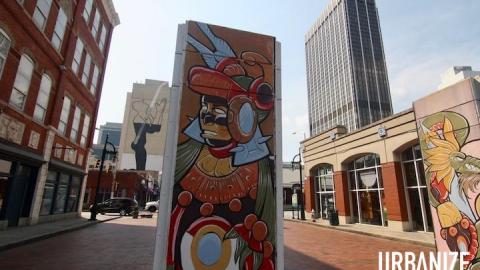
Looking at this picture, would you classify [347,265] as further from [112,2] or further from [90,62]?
[112,2]

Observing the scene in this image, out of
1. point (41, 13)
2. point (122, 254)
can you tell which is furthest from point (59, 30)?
point (122, 254)

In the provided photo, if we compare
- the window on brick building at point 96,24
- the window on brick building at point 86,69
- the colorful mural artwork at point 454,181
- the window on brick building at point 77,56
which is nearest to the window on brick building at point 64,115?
the window on brick building at point 77,56

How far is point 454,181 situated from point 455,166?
1.07ft

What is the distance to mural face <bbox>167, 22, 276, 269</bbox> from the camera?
497 centimetres

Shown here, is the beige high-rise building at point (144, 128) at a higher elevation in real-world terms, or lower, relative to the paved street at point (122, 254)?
higher

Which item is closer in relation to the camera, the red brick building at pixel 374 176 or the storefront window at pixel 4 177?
the storefront window at pixel 4 177

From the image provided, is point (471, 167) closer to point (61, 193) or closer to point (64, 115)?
point (64, 115)

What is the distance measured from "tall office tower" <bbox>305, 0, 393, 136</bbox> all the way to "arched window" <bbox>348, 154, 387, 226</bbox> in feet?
376

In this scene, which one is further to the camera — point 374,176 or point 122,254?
point 374,176

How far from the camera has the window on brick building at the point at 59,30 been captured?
17.4 m

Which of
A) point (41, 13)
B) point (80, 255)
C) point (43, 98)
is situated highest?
point (41, 13)

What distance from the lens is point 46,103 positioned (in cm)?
1689

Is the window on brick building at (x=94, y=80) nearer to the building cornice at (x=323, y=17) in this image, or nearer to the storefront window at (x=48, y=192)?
the storefront window at (x=48, y=192)

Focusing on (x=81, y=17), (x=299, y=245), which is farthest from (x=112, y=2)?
(x=299, y=245)
